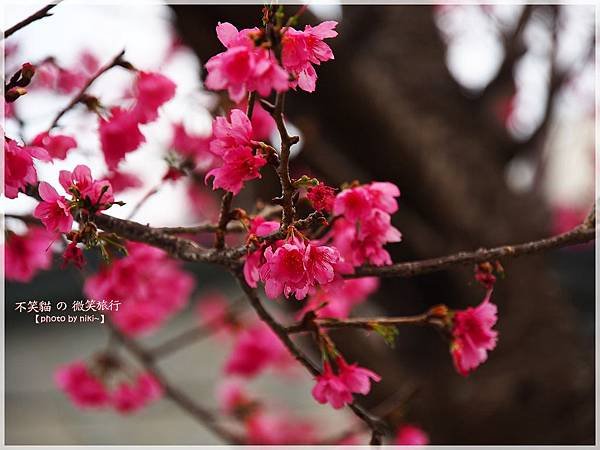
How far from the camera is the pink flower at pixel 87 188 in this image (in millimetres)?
793

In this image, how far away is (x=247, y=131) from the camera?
0.74 m

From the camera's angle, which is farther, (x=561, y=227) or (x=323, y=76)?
(x=561, y=227)

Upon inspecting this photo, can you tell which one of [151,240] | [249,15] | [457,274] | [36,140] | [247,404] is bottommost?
[151,240]

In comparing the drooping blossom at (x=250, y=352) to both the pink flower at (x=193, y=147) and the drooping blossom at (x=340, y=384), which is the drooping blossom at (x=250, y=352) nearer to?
the pink flower at (x=193, y=147)

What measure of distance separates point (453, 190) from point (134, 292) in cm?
115

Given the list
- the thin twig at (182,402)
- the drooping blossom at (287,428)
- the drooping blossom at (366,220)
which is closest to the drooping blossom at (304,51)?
the drooping blossom at (366,220)

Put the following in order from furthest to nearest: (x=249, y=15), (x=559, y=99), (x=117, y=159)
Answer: (x=559, y=99)
(x=249, y=15)
(x=117, y=159)

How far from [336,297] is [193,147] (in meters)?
0.51

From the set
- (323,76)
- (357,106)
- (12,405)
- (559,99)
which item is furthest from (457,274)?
(12,405)

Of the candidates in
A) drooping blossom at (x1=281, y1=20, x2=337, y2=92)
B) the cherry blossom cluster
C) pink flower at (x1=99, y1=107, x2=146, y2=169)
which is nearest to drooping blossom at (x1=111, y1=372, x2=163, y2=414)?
the cherry blossom cluster

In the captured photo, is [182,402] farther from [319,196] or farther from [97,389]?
[319,196]

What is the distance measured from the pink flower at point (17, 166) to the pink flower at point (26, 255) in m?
0.43

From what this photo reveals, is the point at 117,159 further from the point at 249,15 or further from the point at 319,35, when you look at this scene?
the point at 249,15

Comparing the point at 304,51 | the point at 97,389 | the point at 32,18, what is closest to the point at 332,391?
the point at 304,51
